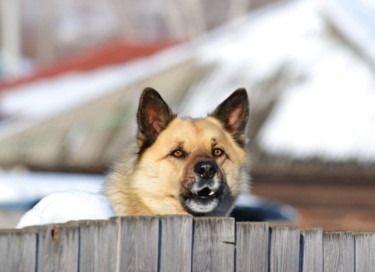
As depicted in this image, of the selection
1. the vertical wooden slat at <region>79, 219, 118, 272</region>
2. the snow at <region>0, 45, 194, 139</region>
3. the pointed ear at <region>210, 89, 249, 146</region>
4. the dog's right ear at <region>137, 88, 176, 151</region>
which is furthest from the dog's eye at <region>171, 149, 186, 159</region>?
the snow at <region>0, 45, 194, 139</region>

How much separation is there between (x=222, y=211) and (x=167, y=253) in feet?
7.21

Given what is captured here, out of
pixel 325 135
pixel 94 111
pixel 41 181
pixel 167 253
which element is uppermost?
pixel 94 111

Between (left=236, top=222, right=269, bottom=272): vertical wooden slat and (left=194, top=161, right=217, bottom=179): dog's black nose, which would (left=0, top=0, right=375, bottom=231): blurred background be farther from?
(left=236, top=222, right=269, bottom=272): vertical wooden slat

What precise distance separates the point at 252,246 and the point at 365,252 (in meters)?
0.74

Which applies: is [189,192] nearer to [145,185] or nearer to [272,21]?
[145,185]

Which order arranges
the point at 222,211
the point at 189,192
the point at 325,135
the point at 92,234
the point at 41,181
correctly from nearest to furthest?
the point at 92,234 → the point at 189,192 → the point at 222,211 → the point at 41,181 → the point at 325,135

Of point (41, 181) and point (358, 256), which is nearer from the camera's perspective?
point (358, 256)

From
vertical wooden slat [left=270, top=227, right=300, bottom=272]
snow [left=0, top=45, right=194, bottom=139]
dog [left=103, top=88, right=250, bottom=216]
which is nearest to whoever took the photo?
vertical wooden slat [left=270, top=227, right=300, bottom=272]

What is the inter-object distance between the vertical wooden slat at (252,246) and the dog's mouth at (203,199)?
1.51 meters

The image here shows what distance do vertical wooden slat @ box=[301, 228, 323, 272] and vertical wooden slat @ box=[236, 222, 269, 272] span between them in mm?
254

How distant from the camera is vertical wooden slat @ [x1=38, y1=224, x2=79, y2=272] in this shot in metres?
3.34

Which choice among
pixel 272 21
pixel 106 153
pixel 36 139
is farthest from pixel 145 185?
pixel 272 21

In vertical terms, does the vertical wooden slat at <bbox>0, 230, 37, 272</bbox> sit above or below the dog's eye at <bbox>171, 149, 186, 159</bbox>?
below

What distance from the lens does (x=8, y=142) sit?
64.4 ft
